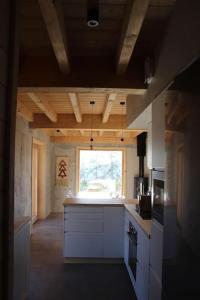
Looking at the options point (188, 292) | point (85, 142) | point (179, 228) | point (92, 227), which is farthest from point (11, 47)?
point (85, 142)

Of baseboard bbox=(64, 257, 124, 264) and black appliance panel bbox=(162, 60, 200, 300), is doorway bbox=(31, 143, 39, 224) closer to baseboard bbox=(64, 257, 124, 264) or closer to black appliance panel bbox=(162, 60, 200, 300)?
baseboard bbox=(64, 257, 124, 264)

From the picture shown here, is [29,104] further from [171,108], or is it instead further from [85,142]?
[85,142]

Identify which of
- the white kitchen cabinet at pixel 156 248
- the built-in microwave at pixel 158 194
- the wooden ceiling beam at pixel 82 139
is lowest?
the white kitchen cabinet at pixel 156 248

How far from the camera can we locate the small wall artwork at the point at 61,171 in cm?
893

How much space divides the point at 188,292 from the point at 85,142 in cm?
766

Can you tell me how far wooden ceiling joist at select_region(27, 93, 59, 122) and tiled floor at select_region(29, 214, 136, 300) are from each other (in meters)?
2.42

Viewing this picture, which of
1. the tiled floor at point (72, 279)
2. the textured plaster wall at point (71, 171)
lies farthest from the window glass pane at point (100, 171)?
the tiled floor at point (72, 279)

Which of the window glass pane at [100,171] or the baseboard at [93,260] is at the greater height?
the window glass pane at [100,171]

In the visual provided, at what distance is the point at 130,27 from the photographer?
1.80 metres

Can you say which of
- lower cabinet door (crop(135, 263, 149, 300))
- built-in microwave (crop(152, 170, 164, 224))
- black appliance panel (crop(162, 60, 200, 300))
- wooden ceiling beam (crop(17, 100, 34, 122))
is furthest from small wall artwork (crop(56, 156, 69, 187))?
black appliance panel (crop(162, 60, 200, 300))

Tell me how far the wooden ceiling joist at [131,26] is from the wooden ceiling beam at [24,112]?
8.40 feet

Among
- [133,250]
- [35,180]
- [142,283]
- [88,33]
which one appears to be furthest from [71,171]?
[88,33]

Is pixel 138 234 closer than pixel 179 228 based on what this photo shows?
No

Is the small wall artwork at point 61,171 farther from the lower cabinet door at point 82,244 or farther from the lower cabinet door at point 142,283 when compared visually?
the lower cabinet door at point 142,283
